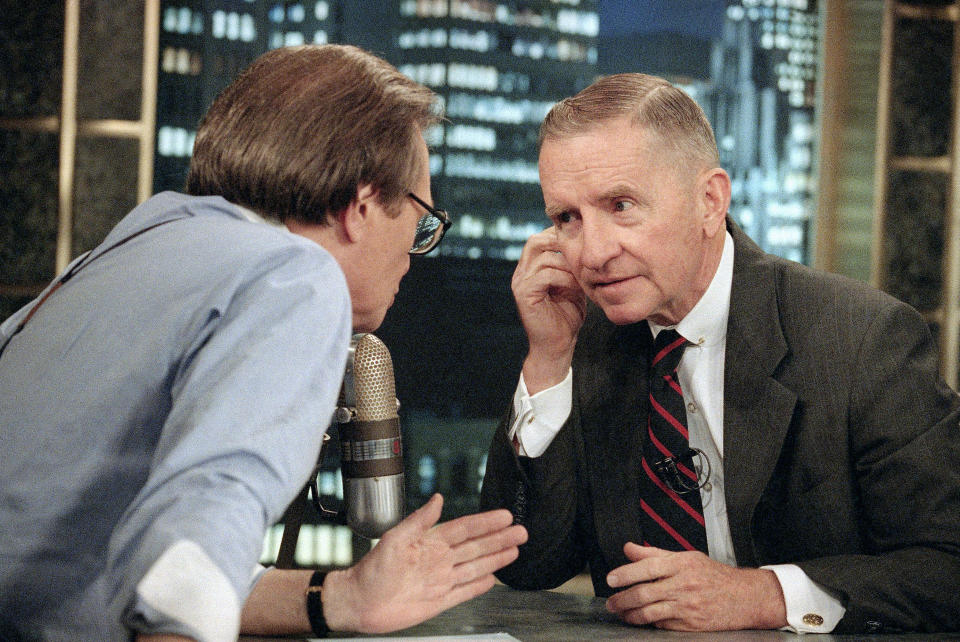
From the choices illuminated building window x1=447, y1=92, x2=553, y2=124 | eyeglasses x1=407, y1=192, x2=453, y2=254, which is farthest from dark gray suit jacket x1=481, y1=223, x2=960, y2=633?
illuminated building window x1=447, y1=92, x2=553, y2=124

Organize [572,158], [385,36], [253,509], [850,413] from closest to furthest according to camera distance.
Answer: [253,509]
[850,413]
[572,158]
[385,36]

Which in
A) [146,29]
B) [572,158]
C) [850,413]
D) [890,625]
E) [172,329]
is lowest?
[890,625]

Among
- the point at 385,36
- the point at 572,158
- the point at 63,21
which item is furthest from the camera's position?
the point at 385,36

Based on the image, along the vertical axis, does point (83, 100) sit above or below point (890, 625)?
above

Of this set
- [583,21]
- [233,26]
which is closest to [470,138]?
[583,21]

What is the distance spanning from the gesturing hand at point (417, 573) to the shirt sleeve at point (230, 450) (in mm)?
478

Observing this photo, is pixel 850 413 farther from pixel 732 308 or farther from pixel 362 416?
pixel 362 416

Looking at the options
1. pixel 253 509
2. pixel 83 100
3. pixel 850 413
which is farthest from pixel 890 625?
pixel 83 100

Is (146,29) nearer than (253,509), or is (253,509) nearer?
(253,509)

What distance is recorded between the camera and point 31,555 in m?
0.97

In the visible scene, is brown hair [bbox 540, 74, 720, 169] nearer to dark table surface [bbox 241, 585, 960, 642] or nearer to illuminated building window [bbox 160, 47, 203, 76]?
dark table surface [bbox 241, 585, 960, 642]

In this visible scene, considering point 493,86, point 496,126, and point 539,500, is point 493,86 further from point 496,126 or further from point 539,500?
point 539,500

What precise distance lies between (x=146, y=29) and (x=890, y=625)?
9.22 feet

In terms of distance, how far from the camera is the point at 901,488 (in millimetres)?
1618
